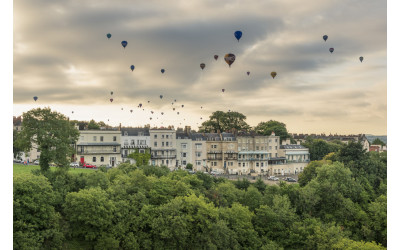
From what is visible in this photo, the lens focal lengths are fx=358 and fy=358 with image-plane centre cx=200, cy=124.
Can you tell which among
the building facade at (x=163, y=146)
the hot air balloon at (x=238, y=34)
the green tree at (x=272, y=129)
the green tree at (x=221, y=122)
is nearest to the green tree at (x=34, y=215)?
the hot air balloon at (x=238, y=34)

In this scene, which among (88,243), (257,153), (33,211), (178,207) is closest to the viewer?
(33,211)

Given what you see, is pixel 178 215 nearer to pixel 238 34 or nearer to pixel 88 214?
pixel 88 214

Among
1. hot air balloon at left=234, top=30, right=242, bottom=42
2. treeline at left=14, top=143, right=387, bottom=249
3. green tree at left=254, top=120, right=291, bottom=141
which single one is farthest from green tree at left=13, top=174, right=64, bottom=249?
green tree at left=254, top=120, right=291, bottom=141

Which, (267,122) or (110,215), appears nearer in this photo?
(110,215)

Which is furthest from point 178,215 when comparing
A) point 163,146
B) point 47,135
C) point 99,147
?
point 163,146

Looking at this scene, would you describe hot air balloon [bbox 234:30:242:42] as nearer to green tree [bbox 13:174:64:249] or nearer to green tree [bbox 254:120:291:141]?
green tree [bbox 13:174:64:249]

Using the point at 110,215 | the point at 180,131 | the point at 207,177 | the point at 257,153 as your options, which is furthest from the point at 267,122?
the point at 110,215

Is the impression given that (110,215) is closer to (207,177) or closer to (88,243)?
(88,243)
